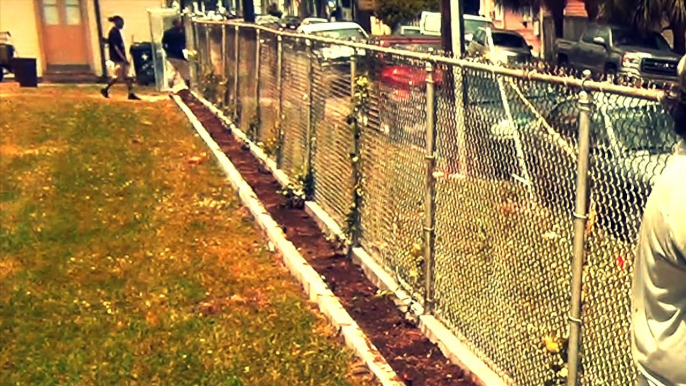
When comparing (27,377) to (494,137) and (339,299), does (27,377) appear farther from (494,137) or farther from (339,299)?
(494,137)

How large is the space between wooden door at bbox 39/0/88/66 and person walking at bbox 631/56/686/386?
1009 inches

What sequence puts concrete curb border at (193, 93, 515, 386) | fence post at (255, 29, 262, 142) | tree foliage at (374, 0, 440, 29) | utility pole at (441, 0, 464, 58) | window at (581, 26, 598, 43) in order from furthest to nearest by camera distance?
tree foliage at (374, 0, 440, 29) < window at (581, 26, 598, 43) < utility pole at (441, 0, 464, 58) < fence post at (255, 29, 262, 142) < concrete curb border at (193, 93, 515, 386)

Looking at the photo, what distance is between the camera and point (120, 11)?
84.8 ft

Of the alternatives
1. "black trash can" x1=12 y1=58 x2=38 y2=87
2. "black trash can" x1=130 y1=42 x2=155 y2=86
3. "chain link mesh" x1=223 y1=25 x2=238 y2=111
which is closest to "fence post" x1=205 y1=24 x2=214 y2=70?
"chain link mesh" x1=223 y1=25 x2=238 y2=111

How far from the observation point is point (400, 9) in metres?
40.6

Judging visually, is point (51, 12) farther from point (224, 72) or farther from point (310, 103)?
point (310, 103)

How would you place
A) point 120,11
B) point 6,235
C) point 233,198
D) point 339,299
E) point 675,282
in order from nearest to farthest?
point 675,282 < point 339,299 < point 6,235 < point 233,198 < point 120,11

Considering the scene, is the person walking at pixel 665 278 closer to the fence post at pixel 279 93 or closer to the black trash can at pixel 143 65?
the fence post at pixel 279 93

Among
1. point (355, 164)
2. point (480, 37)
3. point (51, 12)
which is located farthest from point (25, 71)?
point (355, 164)

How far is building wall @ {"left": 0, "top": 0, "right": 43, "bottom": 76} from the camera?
2542 cm

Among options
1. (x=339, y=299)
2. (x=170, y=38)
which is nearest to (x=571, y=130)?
(x=339, y=299)

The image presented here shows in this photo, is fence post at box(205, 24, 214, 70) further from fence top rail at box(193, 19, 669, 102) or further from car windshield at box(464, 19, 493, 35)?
car windshield at box(464, 19, 493, 35)

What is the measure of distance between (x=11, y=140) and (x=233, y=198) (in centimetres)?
590

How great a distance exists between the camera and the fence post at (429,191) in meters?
5.13
